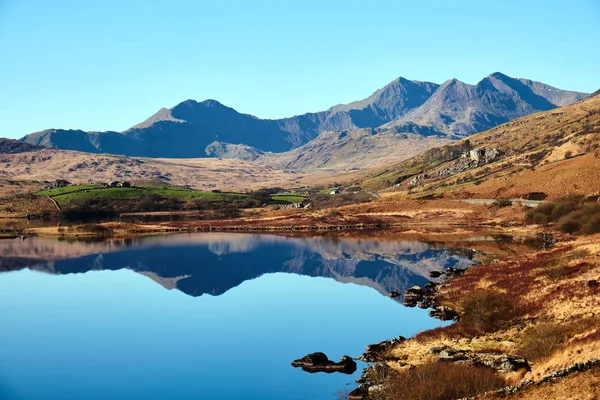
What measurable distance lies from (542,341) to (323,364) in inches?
589

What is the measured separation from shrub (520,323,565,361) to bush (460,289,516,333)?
17.0ft

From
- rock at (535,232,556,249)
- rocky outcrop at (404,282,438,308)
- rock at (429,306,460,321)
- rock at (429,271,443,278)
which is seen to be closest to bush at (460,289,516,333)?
rock at (429,306,460,321)

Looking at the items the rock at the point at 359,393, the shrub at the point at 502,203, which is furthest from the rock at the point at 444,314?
the shrub at the point at 502,203

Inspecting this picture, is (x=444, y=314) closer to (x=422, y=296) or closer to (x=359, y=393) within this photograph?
(x=422, y=296)

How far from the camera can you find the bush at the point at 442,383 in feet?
86.1

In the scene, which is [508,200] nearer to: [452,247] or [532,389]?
[452,247]

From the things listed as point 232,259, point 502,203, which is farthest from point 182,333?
point 502,203

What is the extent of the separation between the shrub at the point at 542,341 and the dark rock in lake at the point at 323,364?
11445 millimetres

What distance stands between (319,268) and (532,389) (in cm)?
7297

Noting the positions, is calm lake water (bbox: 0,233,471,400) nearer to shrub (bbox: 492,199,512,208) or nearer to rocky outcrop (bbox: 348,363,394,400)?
rocky outcrop (bbox: 348,363,394,400)

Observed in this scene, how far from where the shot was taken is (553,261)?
6038 cm

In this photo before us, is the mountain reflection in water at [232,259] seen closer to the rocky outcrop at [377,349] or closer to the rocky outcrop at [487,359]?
the rocky outcrop at [377,349]

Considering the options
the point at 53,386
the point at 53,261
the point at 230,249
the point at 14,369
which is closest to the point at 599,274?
the point at 53,386

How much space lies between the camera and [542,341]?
31641 mm
